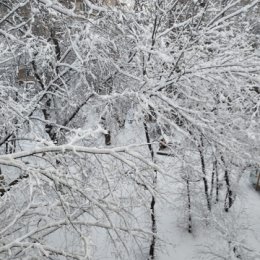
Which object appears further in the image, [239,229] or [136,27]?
[239,229]

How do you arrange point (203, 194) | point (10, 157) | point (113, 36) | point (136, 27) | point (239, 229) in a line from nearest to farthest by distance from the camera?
point (10, 157) → point (113, 36) → point (136, 27) → point (239, 229) → point (203, 194)

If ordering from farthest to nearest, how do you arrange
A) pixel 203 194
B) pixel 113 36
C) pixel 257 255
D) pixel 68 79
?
pixel 203 194 → pixel 257 255 → pixel 68 79 → pixel 113 36

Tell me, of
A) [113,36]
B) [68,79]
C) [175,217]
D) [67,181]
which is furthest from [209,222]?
[67,181]

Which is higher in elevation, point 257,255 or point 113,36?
point 113,36

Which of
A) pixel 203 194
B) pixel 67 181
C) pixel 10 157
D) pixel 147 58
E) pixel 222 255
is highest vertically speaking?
pixel 147 58

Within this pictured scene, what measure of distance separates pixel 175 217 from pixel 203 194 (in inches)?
71.3

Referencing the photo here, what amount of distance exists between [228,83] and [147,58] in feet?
6.58

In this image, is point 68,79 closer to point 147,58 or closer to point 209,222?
point 147,58

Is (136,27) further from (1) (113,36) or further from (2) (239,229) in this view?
(2) (239,229)

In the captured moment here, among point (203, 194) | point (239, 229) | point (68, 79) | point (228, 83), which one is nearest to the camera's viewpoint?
point (228, 83)

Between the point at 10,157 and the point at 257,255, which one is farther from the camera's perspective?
the point at 257,255

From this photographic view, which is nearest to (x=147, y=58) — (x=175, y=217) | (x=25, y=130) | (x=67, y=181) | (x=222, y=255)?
(x=25, y=130)

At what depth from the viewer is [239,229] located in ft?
45.3

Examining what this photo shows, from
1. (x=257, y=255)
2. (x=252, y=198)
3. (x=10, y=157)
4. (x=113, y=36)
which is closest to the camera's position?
(x=10, y=157)
